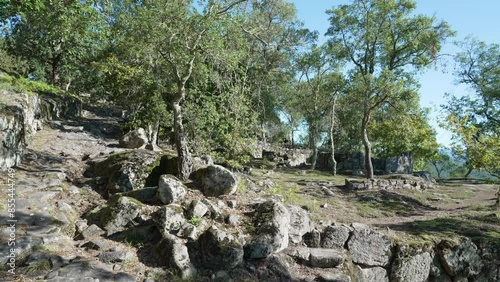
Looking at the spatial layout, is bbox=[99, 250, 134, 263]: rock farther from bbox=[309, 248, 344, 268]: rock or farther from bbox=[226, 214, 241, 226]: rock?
bbox=[309, 248, 344, 268]: rock

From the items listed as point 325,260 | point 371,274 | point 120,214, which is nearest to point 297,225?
point 325,260

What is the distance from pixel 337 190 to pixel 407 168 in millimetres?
14505

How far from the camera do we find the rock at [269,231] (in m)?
5.52

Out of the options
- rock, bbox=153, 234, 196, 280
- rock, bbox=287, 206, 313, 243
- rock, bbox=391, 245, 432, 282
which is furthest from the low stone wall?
rock, bbox=153, 234, 196, 280

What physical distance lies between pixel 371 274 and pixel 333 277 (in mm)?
1201

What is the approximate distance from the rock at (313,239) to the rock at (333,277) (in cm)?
80

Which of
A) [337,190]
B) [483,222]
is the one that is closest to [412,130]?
[337,190]

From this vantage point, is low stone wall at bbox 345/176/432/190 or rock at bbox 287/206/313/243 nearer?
rock at bbox 287/206/313/243

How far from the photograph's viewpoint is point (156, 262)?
502 cm

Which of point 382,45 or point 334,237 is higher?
point 382,45

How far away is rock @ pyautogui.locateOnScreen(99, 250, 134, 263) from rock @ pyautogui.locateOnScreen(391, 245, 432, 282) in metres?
5.23

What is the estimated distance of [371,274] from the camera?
20.6ft

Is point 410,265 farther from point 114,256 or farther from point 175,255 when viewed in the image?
point 114,256

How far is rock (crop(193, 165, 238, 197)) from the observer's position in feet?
23.3
